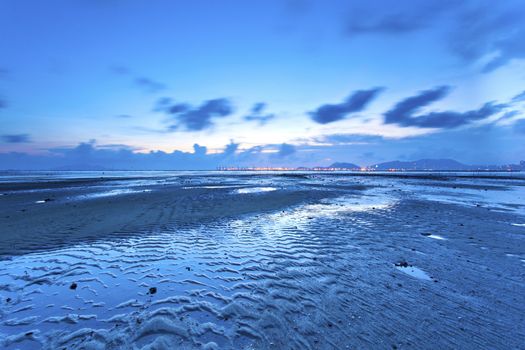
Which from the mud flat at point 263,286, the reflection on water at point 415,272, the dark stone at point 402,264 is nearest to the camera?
the mud flat at point 263,286

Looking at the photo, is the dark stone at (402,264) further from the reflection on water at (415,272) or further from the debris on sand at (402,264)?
the reflection on water at (415,272)

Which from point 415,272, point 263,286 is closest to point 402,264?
point 415,272

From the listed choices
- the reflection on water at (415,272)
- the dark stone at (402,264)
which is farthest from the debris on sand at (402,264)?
the reflection on water at (415,272)

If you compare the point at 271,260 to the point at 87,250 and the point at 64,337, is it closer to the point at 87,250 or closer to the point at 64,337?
the point at 64,337

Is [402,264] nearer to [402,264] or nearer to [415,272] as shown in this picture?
[402,264]

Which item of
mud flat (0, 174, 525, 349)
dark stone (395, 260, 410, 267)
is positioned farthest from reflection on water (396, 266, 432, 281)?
dark stone (395, 260, 410, 267)

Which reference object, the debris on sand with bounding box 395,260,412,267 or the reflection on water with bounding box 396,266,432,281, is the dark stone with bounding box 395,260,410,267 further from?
the reflection on water with bounding box 396,266,432,281

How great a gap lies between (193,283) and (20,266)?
5.96 m

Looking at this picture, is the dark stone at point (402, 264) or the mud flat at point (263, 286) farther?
the dark stone at point (402, 264)

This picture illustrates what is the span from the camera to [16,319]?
516cm

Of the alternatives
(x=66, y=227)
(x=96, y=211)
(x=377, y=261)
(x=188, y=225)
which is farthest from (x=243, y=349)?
(x=96, y=211)

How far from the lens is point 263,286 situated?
667 centimetres

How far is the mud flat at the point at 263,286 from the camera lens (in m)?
4.59

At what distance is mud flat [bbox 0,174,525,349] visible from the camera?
4.59 meters
